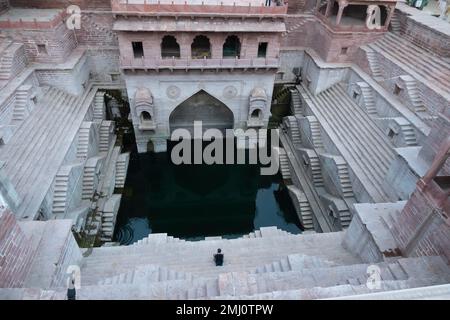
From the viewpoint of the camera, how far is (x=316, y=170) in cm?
1605

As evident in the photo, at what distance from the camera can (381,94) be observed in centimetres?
1599

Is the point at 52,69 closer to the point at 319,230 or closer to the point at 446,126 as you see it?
the point at 319,230

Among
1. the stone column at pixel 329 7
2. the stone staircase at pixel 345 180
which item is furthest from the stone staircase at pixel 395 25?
the stone staircase at pixel 345 180

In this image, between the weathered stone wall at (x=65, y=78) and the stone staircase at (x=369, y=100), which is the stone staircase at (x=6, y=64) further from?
the stone staircase at (x=369, y=100)

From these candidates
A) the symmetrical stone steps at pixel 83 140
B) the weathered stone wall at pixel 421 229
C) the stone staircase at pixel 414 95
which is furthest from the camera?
the symmetrical stone steps at pixel 83 140

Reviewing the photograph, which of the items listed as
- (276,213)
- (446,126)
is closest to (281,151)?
(276,213)

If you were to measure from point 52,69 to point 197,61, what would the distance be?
7647 mm

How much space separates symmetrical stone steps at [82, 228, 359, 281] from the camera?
972cm

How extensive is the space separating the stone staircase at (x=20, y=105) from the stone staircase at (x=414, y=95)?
1785 centimetres

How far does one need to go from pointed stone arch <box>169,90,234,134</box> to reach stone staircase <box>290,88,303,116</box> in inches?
161

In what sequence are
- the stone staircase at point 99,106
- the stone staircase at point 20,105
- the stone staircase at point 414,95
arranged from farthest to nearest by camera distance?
the stone staircase at point 99,106
the stone staircase at point 414,95
the stone staircase at point 20,105

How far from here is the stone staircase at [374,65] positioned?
681 inches

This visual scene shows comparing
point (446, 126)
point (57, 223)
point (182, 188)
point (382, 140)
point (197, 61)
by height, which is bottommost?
point (182, 188)

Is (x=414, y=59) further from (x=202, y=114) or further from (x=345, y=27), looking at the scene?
(x=202, y=114)
